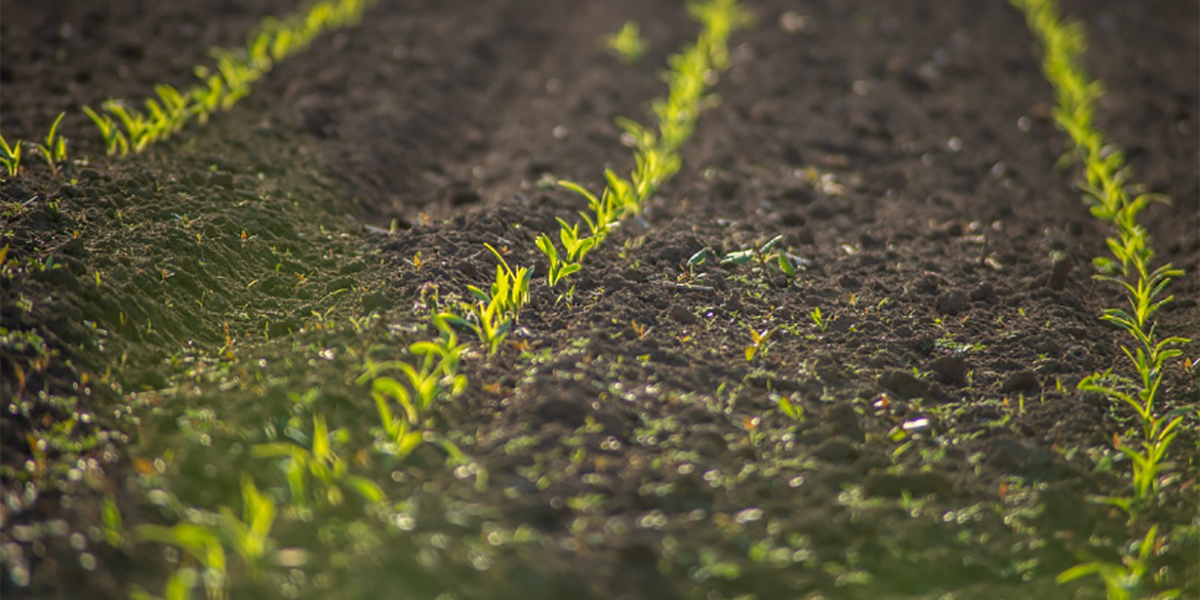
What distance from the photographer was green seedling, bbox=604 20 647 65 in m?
6.15

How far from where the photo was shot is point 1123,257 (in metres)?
3.74

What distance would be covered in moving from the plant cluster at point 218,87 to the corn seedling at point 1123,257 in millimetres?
3808

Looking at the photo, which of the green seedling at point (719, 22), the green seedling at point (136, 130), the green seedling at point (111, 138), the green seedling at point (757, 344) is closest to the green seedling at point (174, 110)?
the green seedling at point (136, 130)

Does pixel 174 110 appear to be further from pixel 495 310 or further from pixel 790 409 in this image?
pixel 790 409

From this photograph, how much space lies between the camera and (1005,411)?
2.79 metres

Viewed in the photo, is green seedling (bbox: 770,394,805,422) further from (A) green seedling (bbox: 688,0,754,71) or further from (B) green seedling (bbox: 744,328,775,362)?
(A) green seedling (bbox: 688,0,754,71)

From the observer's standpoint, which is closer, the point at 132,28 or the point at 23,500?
the point at 23,500

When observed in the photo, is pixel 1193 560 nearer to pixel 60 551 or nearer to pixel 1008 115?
pixel 60 551

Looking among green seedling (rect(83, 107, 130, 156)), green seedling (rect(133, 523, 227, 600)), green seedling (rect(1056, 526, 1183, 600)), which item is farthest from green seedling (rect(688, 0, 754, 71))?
green seedling (rect(133, 523, 227, 600))

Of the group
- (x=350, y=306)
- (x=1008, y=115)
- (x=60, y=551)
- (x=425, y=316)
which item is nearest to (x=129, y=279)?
(x=350, y=306)

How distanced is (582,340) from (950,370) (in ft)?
3.82

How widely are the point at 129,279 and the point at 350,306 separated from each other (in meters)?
0.69

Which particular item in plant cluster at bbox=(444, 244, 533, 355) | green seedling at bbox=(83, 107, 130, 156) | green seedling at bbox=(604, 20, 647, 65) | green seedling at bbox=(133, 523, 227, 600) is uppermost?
green seedling at bbox=(83, 107, 130, 156)

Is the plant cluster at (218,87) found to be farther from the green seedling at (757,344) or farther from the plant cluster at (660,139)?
the green seedling at (757,344)
